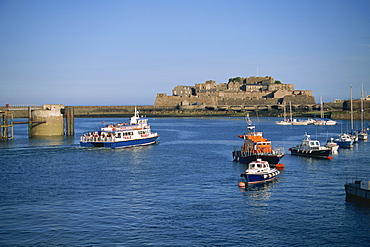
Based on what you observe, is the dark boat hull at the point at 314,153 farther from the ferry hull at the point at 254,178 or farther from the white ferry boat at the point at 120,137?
the white ferry boat at the point at 120,137

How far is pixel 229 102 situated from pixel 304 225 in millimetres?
167131

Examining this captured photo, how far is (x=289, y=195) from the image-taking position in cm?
3319

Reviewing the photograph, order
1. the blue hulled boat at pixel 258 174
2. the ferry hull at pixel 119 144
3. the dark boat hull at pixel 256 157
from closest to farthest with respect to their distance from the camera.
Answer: the blue hulled boat at pixel 258 174 < the dark boat hull at pixel 256 157 < the ferry hull at pixel 119 144

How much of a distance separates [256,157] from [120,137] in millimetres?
26937

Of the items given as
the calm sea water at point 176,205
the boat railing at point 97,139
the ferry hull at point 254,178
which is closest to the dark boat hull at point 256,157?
the calm sea water at point 176,205

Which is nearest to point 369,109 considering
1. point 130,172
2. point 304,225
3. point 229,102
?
point 229,102

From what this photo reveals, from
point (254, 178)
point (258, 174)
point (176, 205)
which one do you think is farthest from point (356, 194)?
point (176, 205)

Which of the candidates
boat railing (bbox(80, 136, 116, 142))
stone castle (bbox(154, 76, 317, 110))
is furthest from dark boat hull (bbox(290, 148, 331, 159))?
stone castle (bbox(154, 76, 317, 110))

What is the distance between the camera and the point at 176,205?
30.6 meters

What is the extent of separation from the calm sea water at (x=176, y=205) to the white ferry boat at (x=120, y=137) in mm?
14441

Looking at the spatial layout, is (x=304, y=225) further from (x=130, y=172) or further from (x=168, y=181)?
(x=130, y=172)

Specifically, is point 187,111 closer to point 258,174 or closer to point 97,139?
point 97,139

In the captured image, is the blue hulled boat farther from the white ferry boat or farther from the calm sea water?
the white ferry boat

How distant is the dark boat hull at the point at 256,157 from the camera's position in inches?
1761
